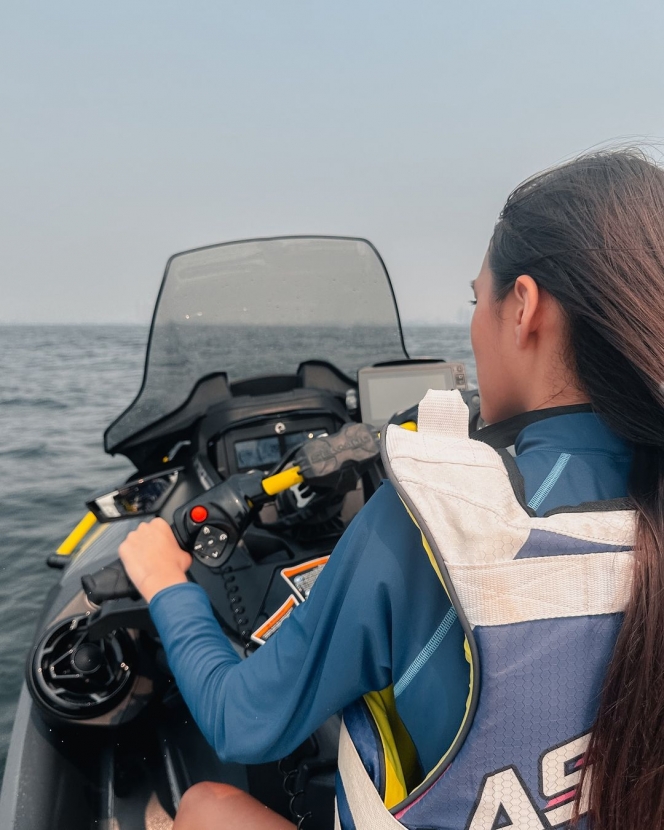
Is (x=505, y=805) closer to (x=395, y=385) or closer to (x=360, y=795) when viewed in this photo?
(x=360, y=795)

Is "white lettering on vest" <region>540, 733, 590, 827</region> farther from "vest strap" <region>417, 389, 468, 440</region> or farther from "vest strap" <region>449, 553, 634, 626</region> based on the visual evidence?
"vest strap" <region>417, 389, 468, 440</region>

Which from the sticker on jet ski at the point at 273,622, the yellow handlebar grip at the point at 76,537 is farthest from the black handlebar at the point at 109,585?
the yellow handlebar grip at the point at 76,537

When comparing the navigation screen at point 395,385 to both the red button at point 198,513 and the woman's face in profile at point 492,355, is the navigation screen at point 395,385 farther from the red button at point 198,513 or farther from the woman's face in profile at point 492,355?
the woman's face in profile at point 492,355

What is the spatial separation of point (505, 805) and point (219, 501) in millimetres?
937

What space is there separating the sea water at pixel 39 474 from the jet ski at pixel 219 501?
36cm

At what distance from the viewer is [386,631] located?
33.7 inches

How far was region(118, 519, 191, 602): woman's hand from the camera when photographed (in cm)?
132

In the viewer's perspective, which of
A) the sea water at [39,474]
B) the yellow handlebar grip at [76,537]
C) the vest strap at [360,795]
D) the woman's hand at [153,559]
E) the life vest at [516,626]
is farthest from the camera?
the sea water at [39,474]

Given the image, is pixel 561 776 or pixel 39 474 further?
pixel 39 474

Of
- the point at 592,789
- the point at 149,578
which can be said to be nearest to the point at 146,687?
the point at 149,578

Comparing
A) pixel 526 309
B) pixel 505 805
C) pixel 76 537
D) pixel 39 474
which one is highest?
pixel 526 309

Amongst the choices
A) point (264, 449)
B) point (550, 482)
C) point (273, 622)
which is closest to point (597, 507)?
point (550, 482)

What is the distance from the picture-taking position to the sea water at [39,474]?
3.34m

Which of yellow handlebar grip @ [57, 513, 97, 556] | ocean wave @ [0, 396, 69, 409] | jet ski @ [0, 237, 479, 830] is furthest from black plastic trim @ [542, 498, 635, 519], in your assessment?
Result: ocean wave @ [0, 396, 69, 409]
